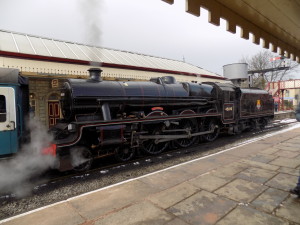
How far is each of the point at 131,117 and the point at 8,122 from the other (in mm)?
3423

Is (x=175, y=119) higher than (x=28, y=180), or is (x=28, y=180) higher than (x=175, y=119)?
(x=175, y=119)

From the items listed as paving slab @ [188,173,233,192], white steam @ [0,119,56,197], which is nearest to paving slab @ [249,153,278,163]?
paving slab @ [188,173,233,192]

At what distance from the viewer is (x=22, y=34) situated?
1279 centimetres

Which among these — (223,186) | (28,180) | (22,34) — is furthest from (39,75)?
(223,186)

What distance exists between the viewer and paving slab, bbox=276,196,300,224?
3.13m

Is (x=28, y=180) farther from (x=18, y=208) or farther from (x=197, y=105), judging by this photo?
(x=197, y=105)

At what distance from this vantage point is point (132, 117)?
271 inches

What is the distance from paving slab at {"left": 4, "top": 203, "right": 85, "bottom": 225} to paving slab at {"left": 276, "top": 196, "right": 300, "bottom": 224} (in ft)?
10.4

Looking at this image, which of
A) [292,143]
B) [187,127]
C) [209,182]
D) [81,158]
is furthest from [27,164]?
[292,143]

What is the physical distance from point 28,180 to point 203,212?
168 inches

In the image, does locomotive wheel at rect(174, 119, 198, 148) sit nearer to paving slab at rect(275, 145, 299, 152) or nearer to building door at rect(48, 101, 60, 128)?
paving slab at rect(275, 145, 299, 152)

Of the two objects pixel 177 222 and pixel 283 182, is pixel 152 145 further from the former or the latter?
pixel 177 222

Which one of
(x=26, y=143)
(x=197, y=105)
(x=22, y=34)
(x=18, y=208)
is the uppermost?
(x=22, y=34)

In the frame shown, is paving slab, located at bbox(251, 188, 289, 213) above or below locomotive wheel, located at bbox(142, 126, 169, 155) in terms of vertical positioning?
below
